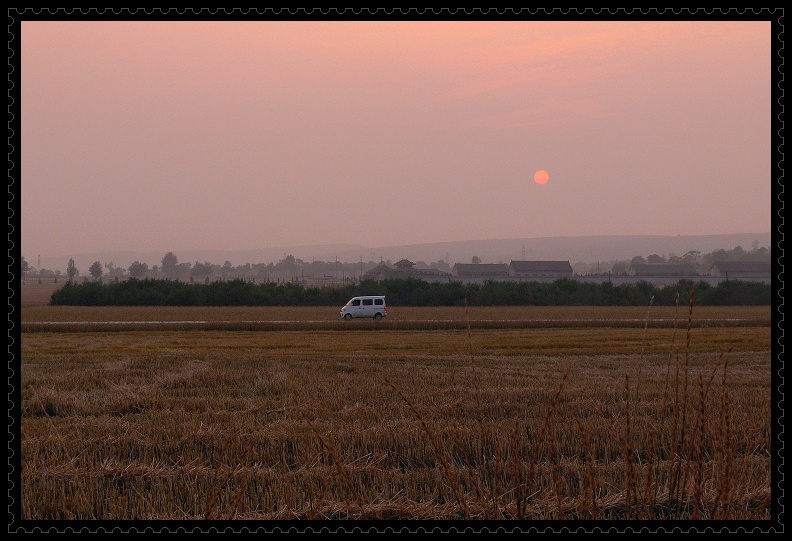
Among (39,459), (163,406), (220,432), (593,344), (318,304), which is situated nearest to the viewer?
(39,459)

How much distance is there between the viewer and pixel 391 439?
8531mm

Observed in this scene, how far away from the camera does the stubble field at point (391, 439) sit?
18.3 ft

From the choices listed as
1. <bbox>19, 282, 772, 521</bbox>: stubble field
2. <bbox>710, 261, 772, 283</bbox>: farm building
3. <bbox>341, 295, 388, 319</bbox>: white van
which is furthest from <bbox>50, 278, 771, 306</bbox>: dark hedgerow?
<bbox>19, 282, 772, 521</bbox>: stubble field

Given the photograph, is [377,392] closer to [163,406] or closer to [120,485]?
[163,406]

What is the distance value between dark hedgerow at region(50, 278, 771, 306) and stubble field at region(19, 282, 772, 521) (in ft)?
164

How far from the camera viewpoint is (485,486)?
6500 mm

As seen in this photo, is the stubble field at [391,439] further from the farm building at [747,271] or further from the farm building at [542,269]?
the farm building at [542,269]

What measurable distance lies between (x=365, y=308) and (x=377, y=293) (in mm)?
23346

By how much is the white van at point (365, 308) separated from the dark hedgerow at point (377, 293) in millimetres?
21595

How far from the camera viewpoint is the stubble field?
5.59m

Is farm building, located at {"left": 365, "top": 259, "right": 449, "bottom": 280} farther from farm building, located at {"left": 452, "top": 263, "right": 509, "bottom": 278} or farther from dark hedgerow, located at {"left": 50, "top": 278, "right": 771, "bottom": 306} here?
dark hedgerow, located at {"left": 50, "top": 278, "right": 771, "bottom": 306}

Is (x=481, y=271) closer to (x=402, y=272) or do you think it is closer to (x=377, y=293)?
(x=402, y=272)
